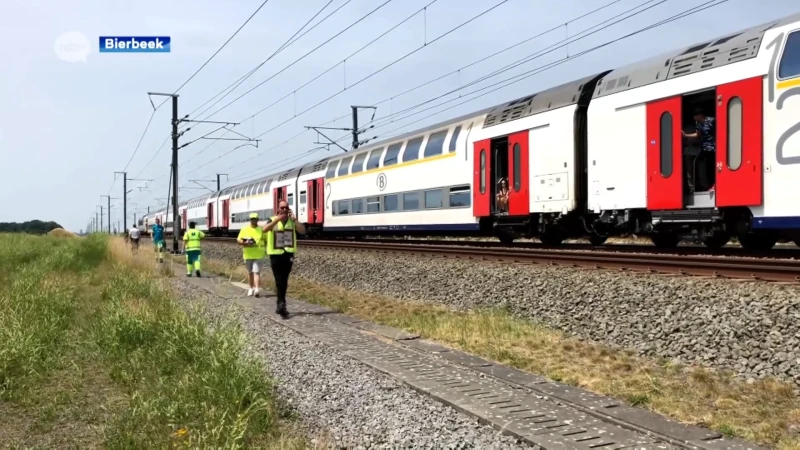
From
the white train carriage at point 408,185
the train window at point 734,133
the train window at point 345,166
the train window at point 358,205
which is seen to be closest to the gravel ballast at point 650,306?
the train window at point 734,133

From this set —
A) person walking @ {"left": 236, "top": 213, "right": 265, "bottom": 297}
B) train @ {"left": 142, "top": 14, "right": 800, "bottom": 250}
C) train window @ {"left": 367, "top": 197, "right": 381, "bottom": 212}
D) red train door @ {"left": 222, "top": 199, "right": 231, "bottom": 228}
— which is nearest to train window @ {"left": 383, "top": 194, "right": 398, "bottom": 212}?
train @ {"left": 142, "top": 14, "right": 800, "bottom": 250}

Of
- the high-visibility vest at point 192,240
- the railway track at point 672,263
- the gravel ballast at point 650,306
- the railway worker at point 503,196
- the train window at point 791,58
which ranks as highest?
the train window at point 791,58

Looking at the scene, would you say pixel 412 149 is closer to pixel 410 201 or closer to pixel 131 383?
pixel 410 201

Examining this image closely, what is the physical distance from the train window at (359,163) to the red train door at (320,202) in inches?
138

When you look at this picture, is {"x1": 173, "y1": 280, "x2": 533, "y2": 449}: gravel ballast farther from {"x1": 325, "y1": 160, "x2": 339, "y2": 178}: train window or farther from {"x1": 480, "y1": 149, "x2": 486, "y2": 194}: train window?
{"x1": 325, "y1": 160, "x2": 339, "y2": 178}: train window

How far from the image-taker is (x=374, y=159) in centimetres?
2325

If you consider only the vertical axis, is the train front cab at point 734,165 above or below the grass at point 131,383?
above

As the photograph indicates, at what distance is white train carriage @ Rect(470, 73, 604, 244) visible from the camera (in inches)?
531

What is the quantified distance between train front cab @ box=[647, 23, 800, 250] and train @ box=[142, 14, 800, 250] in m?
0.02

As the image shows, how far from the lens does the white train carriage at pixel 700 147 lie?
8.92m

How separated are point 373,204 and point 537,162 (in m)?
9.52

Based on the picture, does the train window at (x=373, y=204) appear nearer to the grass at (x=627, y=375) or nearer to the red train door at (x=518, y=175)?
the red train door at (x=518, y=175)

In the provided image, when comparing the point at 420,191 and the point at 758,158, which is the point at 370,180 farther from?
the point at 758,158

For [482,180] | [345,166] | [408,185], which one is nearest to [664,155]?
[482,180]
